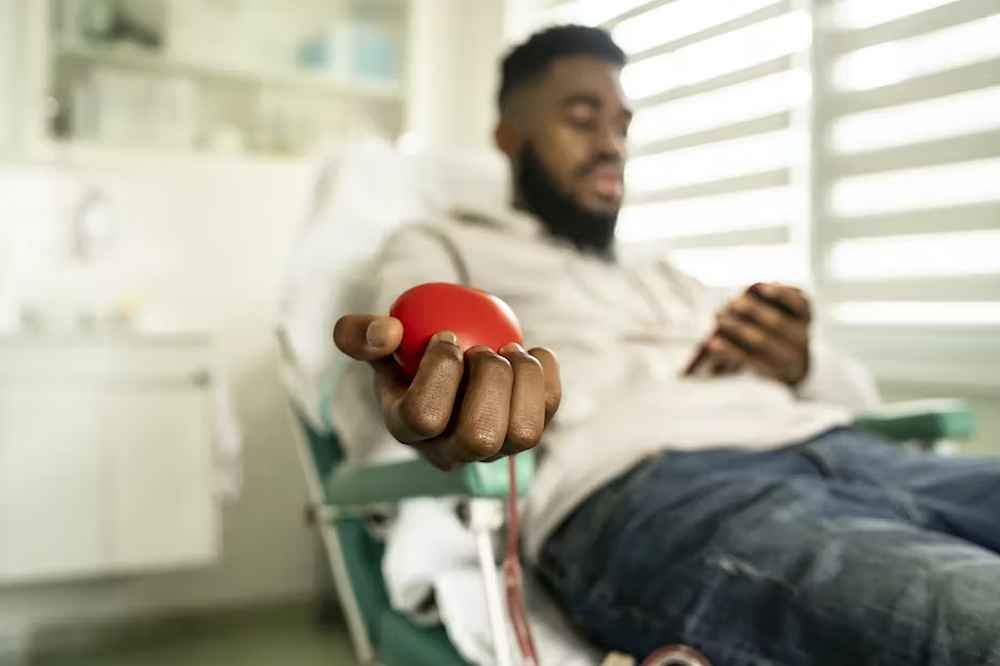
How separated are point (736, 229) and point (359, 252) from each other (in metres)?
0.51

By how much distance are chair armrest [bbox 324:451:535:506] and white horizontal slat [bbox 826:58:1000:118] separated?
0.87m

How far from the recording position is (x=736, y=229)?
1189 millimetres

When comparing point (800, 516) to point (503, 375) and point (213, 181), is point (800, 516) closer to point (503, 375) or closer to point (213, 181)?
point (503, 375)

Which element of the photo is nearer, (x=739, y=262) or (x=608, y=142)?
(x=608, y=142)

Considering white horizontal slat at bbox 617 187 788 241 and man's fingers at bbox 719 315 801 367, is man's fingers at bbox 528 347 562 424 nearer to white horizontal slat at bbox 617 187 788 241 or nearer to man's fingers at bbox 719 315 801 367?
man's fingers at bbox 719 315 801 367

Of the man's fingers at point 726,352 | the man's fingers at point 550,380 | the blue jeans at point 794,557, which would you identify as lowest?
the blue jeans at point 794,557

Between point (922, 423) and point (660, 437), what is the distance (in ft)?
1.15

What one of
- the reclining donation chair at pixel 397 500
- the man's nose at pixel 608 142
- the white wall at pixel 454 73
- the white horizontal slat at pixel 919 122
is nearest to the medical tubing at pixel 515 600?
the reclining donation chair at pixel 397 500

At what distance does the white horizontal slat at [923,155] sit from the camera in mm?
1174

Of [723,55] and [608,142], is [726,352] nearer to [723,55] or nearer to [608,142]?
[608,142]

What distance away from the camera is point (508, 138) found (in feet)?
3.40

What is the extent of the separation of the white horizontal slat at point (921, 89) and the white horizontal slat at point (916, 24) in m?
0.06

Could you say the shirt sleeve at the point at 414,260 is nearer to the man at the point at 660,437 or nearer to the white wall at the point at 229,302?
the man at the point at 660,437

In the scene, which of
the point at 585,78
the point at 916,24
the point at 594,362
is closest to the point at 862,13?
the point at 916,24
